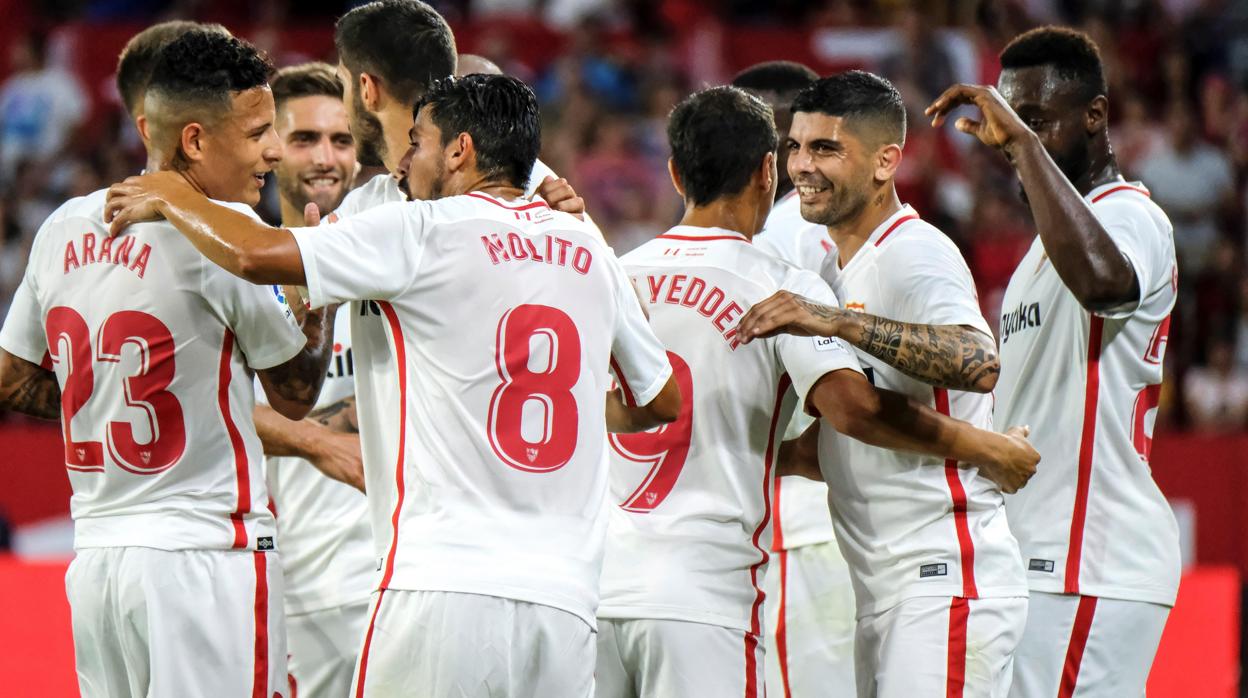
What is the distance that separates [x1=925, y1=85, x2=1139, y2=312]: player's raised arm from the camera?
17.6ft

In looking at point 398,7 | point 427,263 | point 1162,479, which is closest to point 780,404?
point 427,263

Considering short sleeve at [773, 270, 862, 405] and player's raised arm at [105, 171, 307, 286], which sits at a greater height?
player's raised arm at [105, 171, 307, 286]

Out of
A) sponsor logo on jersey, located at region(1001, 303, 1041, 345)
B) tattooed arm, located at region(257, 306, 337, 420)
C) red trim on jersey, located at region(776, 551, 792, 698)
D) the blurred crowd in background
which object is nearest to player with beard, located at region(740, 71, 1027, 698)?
sponsor logo on jersey, located at region(1001, 303, 1041, 345)

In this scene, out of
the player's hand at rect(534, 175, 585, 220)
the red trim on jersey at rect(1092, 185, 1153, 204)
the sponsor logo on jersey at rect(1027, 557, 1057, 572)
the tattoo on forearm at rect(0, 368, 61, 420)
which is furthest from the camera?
the red trim on jersey at rect(1092, 185, 1153, 204)

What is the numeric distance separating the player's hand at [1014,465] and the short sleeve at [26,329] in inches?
121

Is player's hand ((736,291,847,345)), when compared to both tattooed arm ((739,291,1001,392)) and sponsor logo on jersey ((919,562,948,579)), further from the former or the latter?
sponsor logo on jersey ((919,562,948,579))

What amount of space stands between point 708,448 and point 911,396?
69 cm

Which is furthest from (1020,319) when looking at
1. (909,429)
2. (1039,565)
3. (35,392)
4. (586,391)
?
(35,392)

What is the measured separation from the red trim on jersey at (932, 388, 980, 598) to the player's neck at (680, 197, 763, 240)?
851mm

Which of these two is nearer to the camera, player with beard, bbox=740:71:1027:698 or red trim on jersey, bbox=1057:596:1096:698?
player with beard, bbox=740:71:1027:698

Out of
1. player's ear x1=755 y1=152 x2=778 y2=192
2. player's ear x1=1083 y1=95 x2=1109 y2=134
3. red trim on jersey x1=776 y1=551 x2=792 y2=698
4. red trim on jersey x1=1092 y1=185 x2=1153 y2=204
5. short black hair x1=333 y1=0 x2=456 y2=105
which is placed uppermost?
short black hair x1=333 y1=0 x2=456 y2=105

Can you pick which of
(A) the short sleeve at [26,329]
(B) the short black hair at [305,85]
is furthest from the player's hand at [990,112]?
(A) the short sleeve at [26,329]

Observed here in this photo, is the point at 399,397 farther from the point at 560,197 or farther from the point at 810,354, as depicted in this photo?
the point at 810,354

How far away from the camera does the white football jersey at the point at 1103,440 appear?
18.6ft
